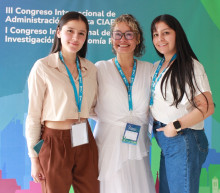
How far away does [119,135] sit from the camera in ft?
7.20

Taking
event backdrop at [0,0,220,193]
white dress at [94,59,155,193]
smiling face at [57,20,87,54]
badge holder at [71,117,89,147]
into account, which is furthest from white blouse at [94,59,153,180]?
event backdrop at [0,0,220,193]

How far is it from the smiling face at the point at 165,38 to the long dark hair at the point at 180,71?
31 millimetres

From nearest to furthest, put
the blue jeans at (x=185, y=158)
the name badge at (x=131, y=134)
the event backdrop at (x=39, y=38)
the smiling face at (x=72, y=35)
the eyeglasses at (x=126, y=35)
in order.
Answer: the blue jeans at (x=185, y=158) → the smiling face at (x=72, y=35) → the name badge at (x=131, y=134) → the eyeglasses at (x=126, y=35) → the event backdrop at (x=39, y=38)

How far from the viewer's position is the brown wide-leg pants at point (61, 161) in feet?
6.17

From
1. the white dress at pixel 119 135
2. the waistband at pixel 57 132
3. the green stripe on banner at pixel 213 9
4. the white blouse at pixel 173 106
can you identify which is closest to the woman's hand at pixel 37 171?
the waistband at pixel 57 132

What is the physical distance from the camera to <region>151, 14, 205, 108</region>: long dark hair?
191 centimetres

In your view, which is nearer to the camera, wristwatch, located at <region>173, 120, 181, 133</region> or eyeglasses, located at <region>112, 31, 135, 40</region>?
wristwatch, located at <region>173, 120, 181, 133</region>

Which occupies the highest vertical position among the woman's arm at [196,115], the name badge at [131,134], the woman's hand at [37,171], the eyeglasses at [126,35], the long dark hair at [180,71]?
the eyeglasses at [126,35]

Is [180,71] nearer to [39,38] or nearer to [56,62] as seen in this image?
[56,62]

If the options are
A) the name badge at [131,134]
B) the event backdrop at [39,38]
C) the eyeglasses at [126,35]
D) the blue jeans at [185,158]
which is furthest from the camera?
the event backdrop at [39,38]

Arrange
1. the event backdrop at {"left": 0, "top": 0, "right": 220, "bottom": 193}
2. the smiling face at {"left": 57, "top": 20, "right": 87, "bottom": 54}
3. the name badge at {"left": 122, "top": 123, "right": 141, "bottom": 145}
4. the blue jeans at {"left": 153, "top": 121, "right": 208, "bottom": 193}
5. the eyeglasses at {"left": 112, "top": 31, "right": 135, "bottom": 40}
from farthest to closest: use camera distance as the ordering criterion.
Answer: the event backdrop at {"left": 0, "top": 0, "right": 220, "bottom": 193}, the eyeglasses at {"left": 112, "top": 31, "right": 135, "bottom": 40}, the name badge at {"left": 122, "top": 123, "right": 141, "bottom": 145}, the smiling face at {"left": 57, "top": 20, "right": 87, "bottom": 54}, the blue jeans at {"left": 153, "top": 121, "right": 208, "bottom": 193}

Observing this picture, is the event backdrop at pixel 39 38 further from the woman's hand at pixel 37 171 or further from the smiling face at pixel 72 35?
the woman's hand at pixel 37 171

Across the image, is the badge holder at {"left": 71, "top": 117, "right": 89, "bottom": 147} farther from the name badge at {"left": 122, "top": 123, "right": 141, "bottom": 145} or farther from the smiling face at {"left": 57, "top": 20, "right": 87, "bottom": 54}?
the smiling face at {"left": 57, "top": 20, "right": 87, "bottom": 54}

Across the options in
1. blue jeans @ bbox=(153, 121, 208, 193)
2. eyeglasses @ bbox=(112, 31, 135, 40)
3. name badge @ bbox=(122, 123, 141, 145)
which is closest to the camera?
blue jeans @ bbox=(153, 121, 208, 193)
